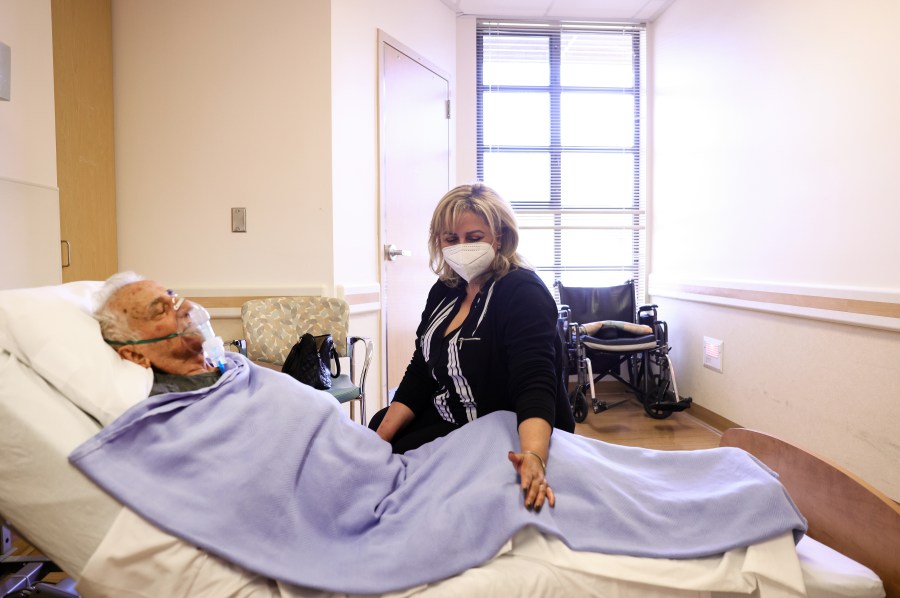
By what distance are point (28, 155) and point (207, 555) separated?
6.67 feet

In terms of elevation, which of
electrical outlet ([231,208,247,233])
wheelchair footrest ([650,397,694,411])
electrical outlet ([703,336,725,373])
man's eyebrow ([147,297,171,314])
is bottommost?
wheelchair footrest ([650,397,694,411])

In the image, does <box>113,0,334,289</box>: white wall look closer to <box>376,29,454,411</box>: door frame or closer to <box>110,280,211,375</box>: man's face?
<box>376,29,454,411</box>: door frame

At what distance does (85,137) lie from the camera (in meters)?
2.47

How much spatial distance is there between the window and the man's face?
128 inches

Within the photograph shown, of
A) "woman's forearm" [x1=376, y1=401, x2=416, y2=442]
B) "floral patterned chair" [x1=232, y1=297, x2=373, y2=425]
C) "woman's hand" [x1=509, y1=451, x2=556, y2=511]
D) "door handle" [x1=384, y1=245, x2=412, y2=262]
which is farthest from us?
"door handle" [x1=384, y1=245, x2=412, y2=262]

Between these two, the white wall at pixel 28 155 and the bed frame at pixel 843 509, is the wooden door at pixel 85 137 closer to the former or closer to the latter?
the white wall at pixel 28 155

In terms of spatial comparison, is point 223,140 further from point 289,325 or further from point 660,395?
point 660,395

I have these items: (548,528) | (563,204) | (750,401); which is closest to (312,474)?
(548,528)

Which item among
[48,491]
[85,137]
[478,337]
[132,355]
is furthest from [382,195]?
[48,491]

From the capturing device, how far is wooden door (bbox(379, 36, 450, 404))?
3.23 m

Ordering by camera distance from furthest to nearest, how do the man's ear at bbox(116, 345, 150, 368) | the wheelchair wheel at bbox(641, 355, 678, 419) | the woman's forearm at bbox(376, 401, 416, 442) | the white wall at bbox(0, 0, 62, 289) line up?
the wheelchair wheel at bbox(641, 355, 678, 419) < the white wall at bbox(0, 0, 62, 289) < the woman's forearm at bbox(376, 401, 416, 442) < the man's ear at bbox(116, 345, 150, 368)

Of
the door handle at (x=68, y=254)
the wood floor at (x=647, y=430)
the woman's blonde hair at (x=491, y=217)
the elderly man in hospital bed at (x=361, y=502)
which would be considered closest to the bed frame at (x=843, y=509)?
the elderly man in hospital bed at (x=361, y=502)

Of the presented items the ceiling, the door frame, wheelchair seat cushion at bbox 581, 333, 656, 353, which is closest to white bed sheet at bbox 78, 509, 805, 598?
the door frame

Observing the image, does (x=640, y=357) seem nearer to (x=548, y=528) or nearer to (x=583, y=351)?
(x=583, y=351)
